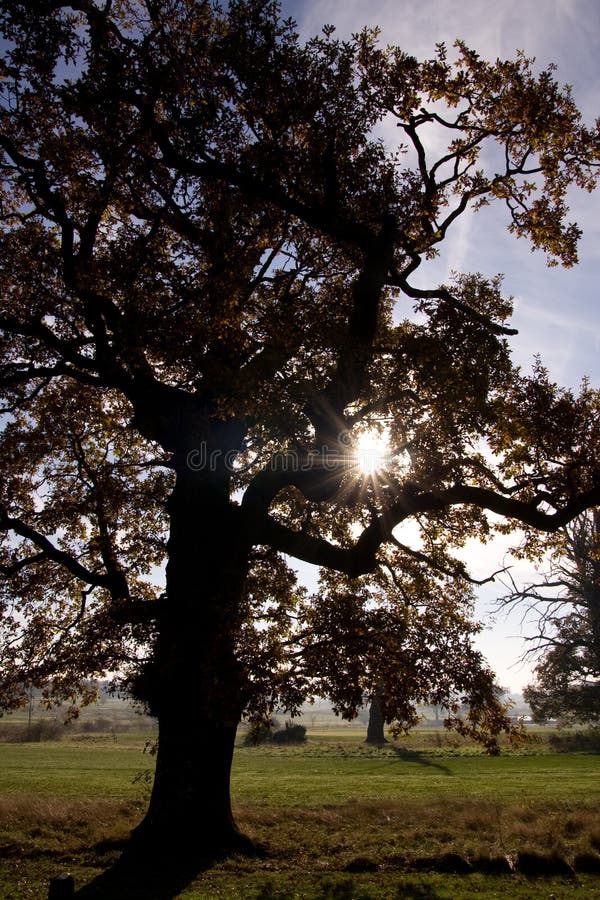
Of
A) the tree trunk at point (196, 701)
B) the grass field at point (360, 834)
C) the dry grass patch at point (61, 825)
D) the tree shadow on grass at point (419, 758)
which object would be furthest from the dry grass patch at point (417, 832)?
the tree shadow on grass at point (419, 758)

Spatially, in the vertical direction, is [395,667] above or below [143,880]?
above

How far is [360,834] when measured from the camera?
1720cm

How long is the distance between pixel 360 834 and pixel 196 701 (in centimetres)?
670

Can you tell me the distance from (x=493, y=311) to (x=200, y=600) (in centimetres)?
1124

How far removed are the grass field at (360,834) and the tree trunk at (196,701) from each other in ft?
3.34

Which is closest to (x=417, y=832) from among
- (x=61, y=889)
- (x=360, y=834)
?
(x=360, y=834)

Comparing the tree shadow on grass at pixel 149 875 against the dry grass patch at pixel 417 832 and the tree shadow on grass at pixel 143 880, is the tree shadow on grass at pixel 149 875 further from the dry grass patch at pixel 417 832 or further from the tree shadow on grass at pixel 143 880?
the dry grass patch at pixel 417 832

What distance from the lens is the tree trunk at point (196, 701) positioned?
44.5 ft

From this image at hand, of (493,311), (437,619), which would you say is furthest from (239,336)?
(437,619)

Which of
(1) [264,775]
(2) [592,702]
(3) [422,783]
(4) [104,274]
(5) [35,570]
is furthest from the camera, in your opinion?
(2) [592,702]

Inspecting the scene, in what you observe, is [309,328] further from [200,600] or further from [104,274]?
[200,600]

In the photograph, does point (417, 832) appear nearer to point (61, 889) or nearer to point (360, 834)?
point (360, 834)

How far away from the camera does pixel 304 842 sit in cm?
1612

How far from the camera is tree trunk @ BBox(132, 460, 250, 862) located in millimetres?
13555
